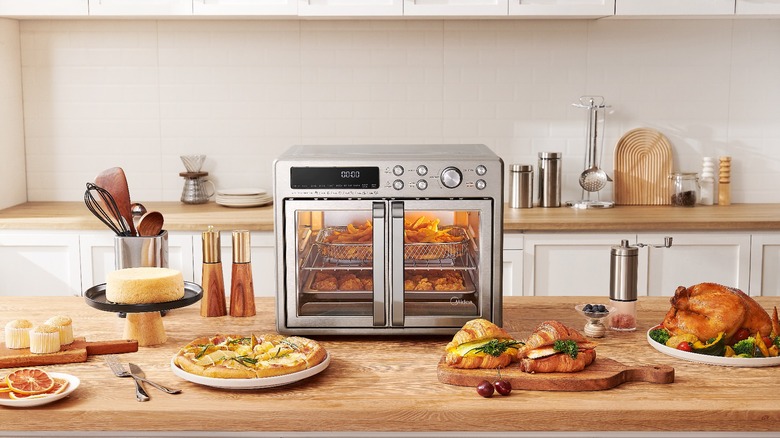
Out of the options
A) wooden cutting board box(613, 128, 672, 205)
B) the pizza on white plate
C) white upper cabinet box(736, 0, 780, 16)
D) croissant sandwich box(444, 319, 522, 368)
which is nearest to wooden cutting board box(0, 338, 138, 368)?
the pizza on white plate

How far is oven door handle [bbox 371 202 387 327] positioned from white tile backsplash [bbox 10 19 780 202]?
2573mm

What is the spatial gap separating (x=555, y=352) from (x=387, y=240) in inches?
21.3

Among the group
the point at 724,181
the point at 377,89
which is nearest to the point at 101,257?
the point at 377,89

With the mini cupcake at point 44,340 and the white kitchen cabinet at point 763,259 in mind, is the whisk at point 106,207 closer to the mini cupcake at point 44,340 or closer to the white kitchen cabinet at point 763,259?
the mini cupcake at point 44,340

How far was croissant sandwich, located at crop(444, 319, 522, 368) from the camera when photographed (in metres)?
2.03

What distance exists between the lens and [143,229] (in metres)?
2.53

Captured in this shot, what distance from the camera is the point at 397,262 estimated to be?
91.9 inches

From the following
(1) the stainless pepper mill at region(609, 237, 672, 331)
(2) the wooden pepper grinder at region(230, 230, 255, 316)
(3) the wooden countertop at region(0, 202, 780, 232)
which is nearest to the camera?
(1) the stainless pepper mill at region(609, 237, 672, 331)

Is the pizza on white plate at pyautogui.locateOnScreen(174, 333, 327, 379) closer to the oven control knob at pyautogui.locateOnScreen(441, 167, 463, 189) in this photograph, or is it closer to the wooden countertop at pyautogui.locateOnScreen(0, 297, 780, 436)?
the wooden countertop at pyautogui.locateOnScreen(0, 297, 780, 436)

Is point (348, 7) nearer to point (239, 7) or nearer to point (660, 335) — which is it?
point (239, 7)

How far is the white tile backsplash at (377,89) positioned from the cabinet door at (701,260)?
754mm

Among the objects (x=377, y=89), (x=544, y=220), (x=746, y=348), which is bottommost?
(x=746, y=348)

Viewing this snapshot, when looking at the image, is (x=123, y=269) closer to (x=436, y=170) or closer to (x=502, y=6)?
(x=436, y=170)

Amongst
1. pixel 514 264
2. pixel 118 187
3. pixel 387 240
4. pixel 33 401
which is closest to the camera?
pixel 33 401
